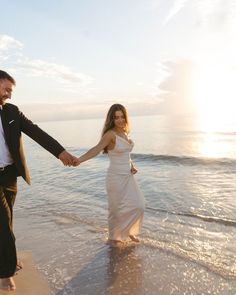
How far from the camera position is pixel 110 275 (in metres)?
5.36

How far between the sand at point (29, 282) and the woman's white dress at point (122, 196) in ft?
5.53

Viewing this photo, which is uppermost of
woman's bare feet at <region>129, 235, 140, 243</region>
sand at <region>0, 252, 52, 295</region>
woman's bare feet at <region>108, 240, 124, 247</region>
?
sand at <region>0, 252, 52, 295</region>

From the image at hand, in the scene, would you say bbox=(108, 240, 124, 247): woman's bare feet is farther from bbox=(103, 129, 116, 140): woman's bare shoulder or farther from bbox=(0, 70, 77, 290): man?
bbox=(0, 70, 77, 290): man

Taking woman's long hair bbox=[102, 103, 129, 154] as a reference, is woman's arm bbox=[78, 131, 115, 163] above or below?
below

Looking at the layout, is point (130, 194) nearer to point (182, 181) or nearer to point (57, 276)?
point (57, 276)

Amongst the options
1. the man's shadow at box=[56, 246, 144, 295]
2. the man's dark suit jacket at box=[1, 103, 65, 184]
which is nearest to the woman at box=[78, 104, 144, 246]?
the man's shadow at box=[56, 246, 144, 295]

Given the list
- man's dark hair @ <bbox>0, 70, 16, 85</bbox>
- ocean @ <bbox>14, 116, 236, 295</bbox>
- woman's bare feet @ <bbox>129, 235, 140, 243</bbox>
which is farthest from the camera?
woman's bare feet @ <bbox>129, 235, 140, 243</bbox>

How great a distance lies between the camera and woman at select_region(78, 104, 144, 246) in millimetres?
6621

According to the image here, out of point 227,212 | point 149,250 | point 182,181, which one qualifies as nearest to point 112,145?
point 149,250

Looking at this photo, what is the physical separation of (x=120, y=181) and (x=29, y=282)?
238cm

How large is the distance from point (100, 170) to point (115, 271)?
12.4 meters

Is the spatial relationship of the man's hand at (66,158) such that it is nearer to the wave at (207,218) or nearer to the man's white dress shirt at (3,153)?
the man's white dress shirt at (3,153)

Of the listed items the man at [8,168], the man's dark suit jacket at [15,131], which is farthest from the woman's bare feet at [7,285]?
the man's dark suit jacket at [15,131]

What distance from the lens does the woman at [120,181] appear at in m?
6.62
